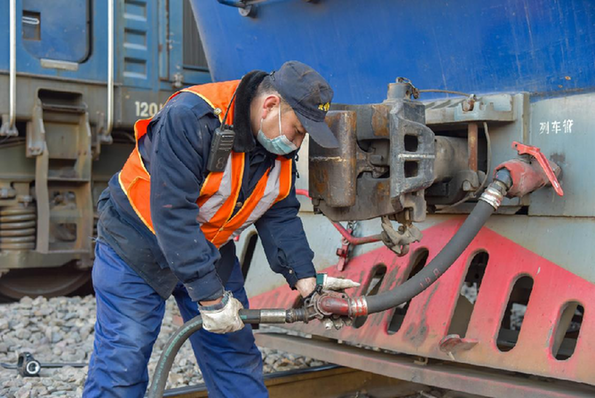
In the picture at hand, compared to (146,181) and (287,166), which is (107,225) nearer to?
(146,181)

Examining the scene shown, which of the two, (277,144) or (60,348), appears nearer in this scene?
(277,144)

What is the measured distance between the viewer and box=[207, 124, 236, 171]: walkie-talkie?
2172mm

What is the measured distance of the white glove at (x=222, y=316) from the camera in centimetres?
222

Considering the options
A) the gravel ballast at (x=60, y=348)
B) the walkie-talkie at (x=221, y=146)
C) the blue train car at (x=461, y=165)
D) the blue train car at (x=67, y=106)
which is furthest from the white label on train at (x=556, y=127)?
the blue train car at (x=67, y=106)

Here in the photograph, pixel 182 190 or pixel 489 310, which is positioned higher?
pixel 182 190

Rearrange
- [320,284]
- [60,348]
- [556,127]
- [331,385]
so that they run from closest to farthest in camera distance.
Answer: [556,127] → [320,284] → [331,385] → [60,348]

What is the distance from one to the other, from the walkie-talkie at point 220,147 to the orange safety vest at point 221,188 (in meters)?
0.04

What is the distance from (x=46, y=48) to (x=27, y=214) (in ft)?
4.06

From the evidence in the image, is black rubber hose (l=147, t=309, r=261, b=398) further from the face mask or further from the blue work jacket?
the face mask

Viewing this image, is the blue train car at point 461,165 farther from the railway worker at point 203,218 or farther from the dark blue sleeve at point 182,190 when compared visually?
the dark blue sleeve at point 182,190

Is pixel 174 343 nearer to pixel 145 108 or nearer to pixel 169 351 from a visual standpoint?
pixel 169 351

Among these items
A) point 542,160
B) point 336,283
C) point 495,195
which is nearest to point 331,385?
point 336,283

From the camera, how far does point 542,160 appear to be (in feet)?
8.01

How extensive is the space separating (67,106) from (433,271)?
3824mm
